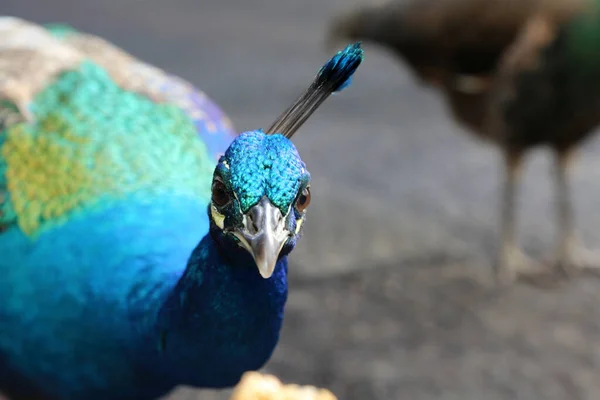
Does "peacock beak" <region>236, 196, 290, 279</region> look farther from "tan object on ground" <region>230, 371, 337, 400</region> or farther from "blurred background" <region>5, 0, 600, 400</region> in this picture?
"blurred background" <region>5, 0, 600, 400</region>

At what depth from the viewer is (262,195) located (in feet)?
2.23

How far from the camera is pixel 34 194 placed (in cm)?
110

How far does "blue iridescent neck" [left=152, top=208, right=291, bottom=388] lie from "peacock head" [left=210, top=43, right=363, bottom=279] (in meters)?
0.06

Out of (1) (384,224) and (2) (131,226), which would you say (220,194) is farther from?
(1) (384,224)

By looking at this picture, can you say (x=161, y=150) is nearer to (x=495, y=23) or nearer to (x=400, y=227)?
(x=495, y=23)

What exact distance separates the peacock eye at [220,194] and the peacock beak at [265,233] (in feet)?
0.12

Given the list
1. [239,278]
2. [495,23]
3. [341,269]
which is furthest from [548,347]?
[239,278]

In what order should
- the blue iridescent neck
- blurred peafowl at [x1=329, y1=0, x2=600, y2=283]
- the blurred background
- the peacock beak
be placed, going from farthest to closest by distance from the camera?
1. blurred peafowl at [x1=329, y1=0, x2=600, y2=283]
2. the blurred background
3. the blue iridescent neck
4. the peacock beak

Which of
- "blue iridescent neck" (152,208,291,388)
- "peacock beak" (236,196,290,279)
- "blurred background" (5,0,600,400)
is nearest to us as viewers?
"peacock beak" (236,196,290,279)

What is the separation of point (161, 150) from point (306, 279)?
42.0 inches

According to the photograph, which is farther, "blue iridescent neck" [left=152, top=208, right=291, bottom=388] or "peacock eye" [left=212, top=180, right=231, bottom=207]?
"blue iridescent neck" [left=152, top=208, right=291, bottom=388]

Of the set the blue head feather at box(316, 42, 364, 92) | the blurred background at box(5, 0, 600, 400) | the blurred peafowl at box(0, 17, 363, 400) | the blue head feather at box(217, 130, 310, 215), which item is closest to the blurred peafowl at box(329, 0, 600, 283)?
the blurred background at box(5, 0, 600, 400)

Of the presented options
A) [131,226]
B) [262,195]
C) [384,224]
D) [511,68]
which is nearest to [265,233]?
[262,195]

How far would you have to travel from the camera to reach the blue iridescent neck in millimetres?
812
